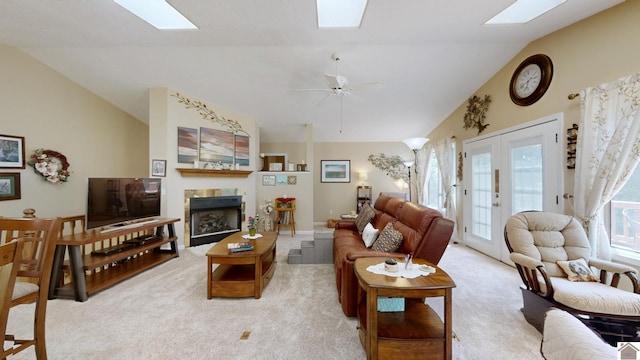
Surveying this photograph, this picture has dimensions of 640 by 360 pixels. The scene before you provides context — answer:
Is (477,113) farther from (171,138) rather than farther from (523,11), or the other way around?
(171,138)

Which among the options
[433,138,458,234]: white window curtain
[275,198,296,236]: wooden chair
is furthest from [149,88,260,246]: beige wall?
[433,138,458,234]: white window curtain

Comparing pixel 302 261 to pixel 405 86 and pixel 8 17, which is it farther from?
pixel 8 17

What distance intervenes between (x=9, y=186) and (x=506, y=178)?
733 cm

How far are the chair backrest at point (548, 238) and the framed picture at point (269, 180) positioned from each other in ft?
15.1

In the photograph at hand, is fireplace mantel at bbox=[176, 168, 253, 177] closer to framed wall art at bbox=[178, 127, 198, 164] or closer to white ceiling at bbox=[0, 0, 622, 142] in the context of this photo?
framed wall art at bbox=[178, 127, 198, 164]

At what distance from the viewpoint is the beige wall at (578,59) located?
7.42 feet

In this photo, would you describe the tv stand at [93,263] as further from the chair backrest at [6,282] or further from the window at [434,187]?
the window at [434,187]

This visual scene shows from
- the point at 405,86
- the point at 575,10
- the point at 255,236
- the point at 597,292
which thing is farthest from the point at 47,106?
the point at 575,10

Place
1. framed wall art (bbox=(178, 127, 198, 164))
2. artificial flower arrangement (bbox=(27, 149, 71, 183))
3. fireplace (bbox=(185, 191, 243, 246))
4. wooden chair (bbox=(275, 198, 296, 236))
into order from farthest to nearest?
wooden chair (bbox=(275, 198, 296, 236)), fireplace (bbox=(185, 191, 243, 246)), framed wall art (bbox=(178, 127, 198, 164)), artificial flower arrangement (bbox=(27, 149, 71, 183))

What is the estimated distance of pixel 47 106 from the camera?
3.60 meters

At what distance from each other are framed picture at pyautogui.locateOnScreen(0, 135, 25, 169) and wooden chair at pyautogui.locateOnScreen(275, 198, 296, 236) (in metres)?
4.07

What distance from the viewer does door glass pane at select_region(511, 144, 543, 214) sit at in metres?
3.10

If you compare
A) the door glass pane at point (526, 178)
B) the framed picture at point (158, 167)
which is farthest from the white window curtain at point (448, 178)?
the framed picture at point (158, 167)

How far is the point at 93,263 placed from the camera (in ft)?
8.49
